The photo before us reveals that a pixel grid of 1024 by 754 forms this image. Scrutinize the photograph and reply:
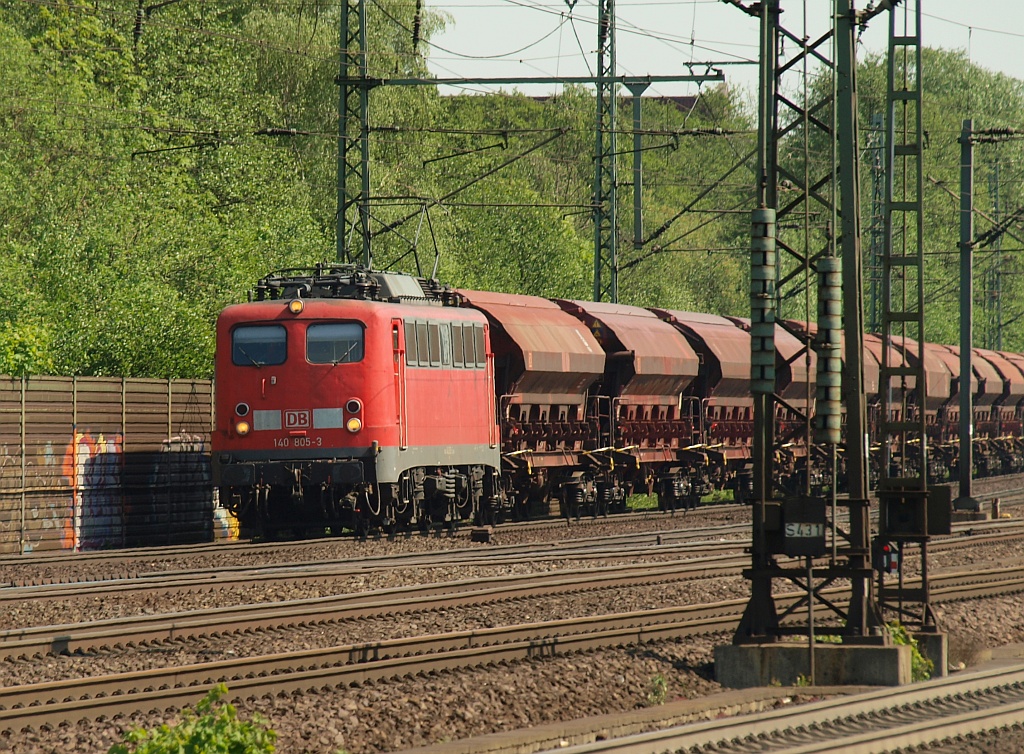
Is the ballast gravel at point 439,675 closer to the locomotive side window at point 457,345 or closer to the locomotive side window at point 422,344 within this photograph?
the locomotive side window at point 422,344

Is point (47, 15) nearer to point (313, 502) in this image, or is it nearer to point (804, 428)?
point (313, 502)

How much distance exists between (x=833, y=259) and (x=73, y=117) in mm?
24485

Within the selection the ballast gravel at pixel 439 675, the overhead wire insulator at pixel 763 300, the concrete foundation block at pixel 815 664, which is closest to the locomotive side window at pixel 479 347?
the ballast gravel at pixel 439 675

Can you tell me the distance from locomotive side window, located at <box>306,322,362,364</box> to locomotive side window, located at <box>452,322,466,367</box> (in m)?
2.33

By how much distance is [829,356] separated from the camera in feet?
41.1

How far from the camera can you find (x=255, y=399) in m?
21.9

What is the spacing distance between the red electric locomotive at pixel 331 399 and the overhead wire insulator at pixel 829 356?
1004 cm

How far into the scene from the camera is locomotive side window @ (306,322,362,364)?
2177 centimetres

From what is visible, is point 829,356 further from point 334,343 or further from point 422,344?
point 422,344

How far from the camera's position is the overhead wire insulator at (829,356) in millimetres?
12445

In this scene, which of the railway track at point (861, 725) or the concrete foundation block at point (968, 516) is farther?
the concrete foundation block at point (968, 516)

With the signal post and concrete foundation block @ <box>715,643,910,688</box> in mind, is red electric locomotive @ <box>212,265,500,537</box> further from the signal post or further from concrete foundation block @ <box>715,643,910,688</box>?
concrete foundation block @ <box>715,643,910,688</box>

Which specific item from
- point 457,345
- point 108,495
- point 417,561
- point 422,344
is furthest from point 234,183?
point 417,561

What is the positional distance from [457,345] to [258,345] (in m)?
3.32
